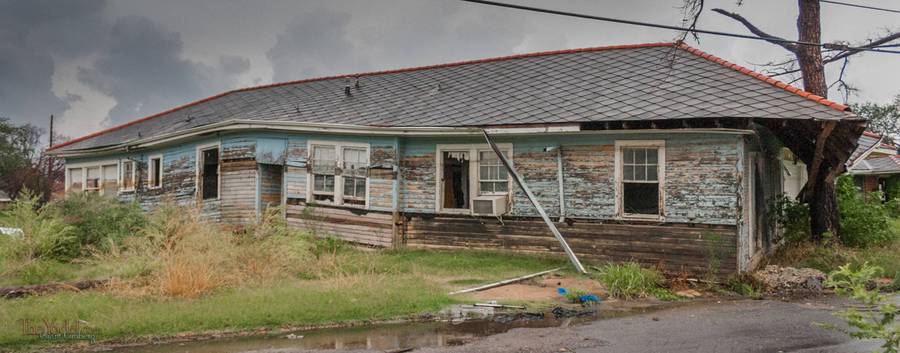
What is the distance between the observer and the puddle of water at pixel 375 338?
6395 mm

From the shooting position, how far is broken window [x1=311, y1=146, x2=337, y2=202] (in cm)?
1398

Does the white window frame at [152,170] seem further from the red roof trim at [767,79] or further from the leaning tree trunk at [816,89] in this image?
the leaning tree trunk at [816,89]

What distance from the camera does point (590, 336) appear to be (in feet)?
22.3

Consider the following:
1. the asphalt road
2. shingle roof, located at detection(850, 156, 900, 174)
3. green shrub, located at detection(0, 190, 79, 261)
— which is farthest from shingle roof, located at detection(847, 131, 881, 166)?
green shrub, located at detection(0, 190, 79, 261)

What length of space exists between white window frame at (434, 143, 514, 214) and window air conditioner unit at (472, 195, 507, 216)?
24 centimetres

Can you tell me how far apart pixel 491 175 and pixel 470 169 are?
47cm

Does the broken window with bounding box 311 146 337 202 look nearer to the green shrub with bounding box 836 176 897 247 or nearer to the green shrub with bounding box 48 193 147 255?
the green shrub with bounding box 48 193 147 255

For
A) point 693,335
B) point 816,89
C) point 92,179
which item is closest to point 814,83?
point 816,89

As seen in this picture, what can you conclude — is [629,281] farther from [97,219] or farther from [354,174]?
[97,219]

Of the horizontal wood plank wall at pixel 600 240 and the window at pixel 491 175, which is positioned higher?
the window at pixel 491 175

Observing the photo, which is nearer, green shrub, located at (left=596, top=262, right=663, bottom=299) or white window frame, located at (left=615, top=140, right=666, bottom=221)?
green shrub, located at (left=596, top=262, right=663, bottom=299)

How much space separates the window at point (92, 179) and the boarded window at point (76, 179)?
0.38 metres

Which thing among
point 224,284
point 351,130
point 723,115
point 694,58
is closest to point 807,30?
point 694,58

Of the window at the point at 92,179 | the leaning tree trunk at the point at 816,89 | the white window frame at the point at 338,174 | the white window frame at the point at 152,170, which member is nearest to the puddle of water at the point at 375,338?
the white window frame at the point at 338,174
